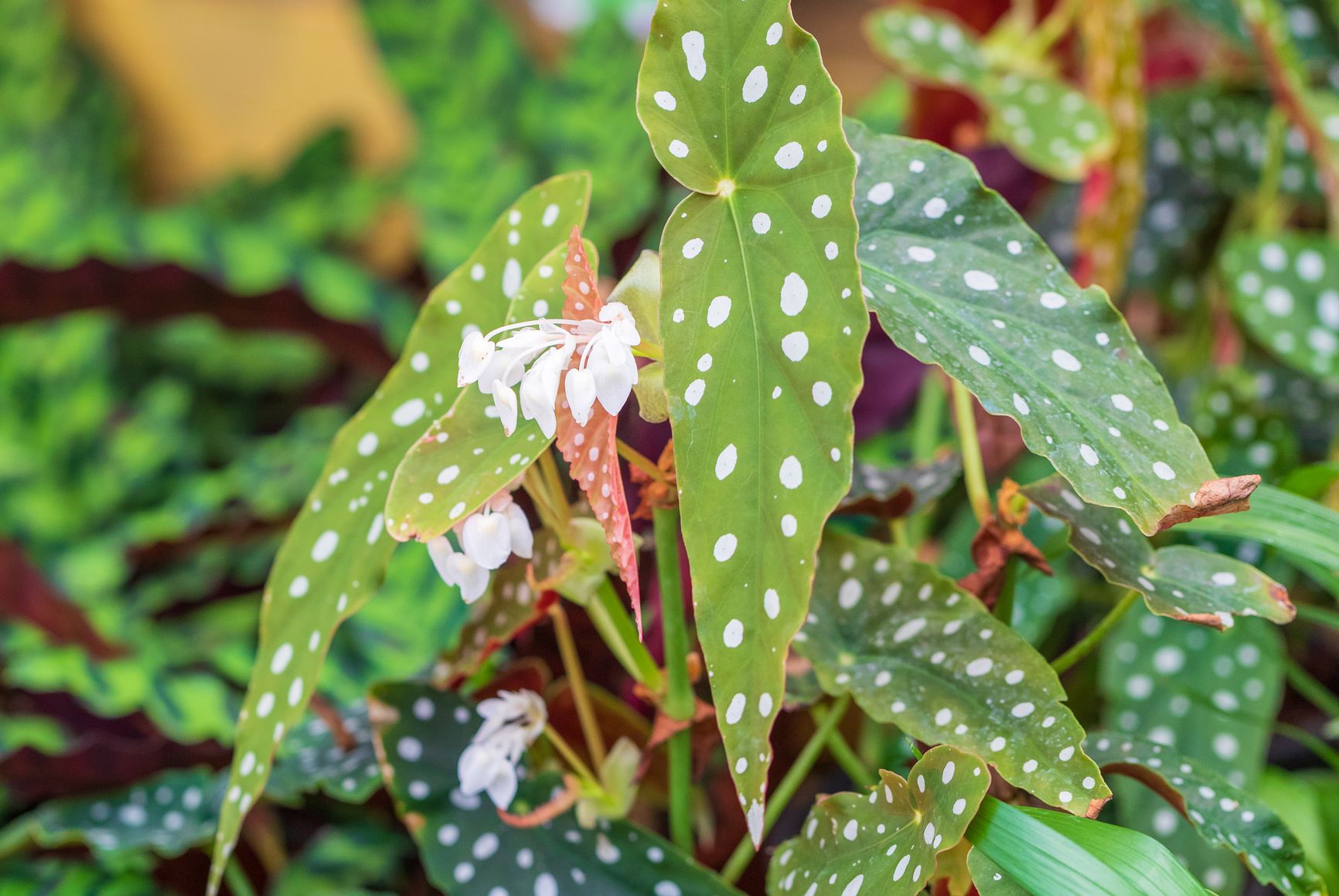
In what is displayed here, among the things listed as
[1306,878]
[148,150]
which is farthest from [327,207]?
[1306,878]

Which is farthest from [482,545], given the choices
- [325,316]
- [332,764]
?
[325,316]

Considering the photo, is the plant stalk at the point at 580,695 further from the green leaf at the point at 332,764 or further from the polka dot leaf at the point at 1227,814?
the polka dot leaf at the point at 1227,814

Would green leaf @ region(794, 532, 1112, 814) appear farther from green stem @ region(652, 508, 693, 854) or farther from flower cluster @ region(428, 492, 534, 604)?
flower cluster @ region(428, 492, 534, 604)

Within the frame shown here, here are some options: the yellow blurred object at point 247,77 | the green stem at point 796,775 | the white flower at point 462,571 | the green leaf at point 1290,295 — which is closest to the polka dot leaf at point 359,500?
the white flower at point 462,571

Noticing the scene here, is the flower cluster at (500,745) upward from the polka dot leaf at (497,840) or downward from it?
upward

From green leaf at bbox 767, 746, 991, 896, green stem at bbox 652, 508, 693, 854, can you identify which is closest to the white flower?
green stem at bbox 652, 508, 693, 854

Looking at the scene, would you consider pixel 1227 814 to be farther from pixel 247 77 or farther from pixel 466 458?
pixel 247 77
